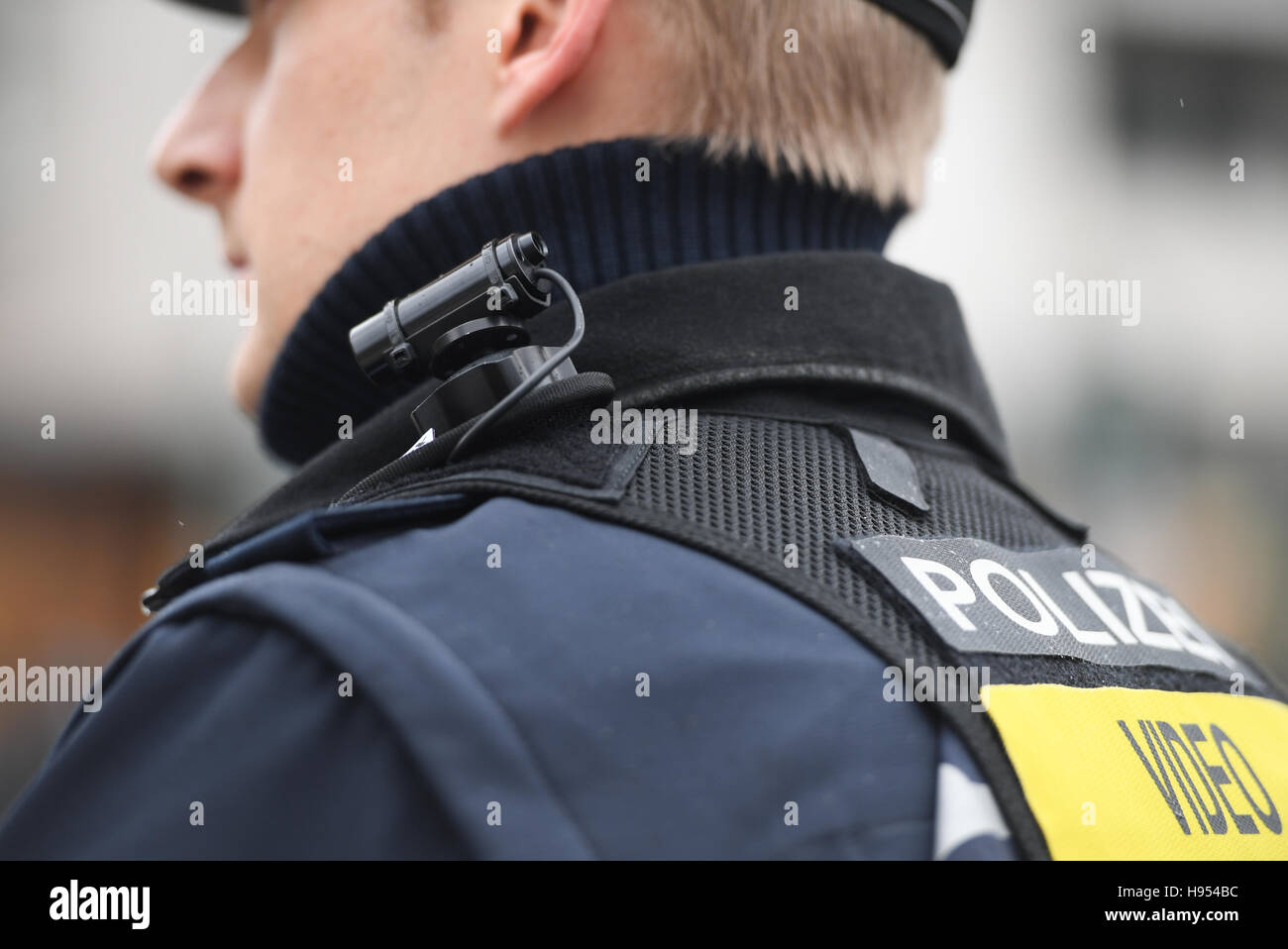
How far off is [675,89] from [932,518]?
41cm

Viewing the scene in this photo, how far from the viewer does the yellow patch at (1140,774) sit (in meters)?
0.76

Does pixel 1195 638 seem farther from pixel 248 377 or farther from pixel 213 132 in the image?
pixel 213 132

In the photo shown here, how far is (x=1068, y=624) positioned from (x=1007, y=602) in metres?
0.06

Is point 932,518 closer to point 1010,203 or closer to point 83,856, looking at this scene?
point 83,856

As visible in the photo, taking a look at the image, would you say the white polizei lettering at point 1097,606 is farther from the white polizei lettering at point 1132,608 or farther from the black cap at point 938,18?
the black cap at point 938,18

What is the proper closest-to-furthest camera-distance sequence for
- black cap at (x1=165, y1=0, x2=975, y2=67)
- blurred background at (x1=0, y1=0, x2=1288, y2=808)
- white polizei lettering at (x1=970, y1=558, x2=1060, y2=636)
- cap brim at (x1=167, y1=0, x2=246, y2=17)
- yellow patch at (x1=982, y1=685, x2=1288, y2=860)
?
1. yellow patch at (x1=982, y1=685, x2=1288, y2=860)
2. white polizei lettering at (x1=970, y1=558, x2=1060, y2=636)
3. black cap at (x1=165, y1=0, x2=975, y2=67)
4. cap brim at (x1=167, y1=0, x2=246, y2=17)
5. blurred background at (x1=0, y1=0, x2=1288, y2=808)

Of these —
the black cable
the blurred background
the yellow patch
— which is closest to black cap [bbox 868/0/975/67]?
the black cable

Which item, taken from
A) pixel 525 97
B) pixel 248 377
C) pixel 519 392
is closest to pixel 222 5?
pixel 248 377

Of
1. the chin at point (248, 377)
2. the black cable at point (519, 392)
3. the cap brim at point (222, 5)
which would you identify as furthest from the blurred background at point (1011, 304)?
the black cable at point (519, 392)

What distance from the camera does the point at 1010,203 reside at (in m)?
9.27

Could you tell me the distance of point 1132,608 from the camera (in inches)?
39.8

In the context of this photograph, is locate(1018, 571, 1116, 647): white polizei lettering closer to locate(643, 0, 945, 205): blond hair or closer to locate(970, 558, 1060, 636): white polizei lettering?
locate(970, 558, 1060, 636): white polizei lettering

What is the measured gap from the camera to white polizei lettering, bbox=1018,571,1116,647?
2.97 ft
